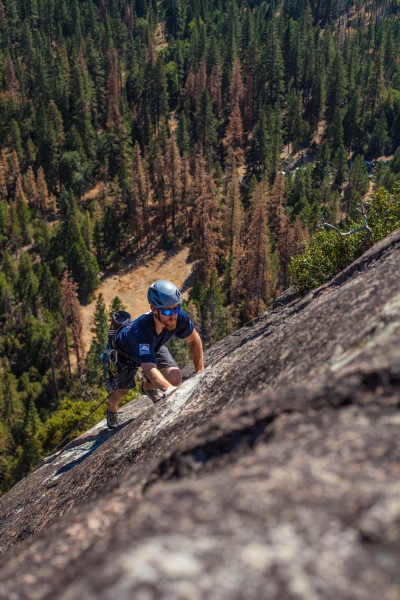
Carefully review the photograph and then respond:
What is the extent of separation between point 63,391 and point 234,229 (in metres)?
31.1

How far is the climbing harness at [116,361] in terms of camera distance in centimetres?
773

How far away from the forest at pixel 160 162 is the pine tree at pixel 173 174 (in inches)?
11.0

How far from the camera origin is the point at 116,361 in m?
7.78

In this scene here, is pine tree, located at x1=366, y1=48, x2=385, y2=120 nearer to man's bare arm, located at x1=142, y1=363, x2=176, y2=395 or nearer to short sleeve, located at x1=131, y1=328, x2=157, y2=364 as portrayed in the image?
short sleeve, located at x1=131, y1=328, x2=157, y2=364

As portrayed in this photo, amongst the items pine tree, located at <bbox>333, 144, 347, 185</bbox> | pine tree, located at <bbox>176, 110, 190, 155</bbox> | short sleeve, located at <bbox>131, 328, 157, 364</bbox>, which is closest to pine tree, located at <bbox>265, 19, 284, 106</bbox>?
pine tree, located at <bbox>333, 144, 347, 185</bbox>

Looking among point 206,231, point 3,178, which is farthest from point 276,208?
point 3,178

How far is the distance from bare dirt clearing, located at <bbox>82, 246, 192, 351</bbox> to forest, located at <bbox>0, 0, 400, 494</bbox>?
206 cm

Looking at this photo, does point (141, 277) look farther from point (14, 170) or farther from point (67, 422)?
point (14, 170)

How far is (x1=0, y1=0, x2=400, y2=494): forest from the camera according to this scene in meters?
56.8

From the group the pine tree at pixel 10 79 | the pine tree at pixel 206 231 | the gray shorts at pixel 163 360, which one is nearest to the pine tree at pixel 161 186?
the pine tree at pixel 206 231

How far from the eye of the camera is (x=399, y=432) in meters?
2.56

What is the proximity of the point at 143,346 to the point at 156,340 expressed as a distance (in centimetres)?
45

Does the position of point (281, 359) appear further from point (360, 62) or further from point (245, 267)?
point (360, 62)

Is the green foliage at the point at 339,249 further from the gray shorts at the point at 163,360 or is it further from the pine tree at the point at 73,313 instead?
the pine tree at the point at 73,313
